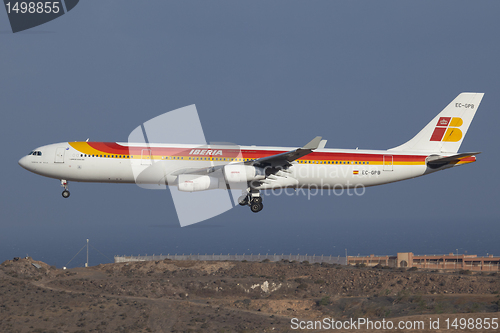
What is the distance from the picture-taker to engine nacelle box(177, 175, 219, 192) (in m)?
32.9

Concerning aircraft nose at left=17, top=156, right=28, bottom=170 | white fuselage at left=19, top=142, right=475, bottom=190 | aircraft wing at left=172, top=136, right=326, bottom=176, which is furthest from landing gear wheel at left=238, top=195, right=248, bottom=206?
aircraft nose at left=17, top=156, right=28, bottom=170

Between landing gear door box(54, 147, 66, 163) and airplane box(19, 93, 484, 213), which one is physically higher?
landing gear door box(54, 147, 66, 163)

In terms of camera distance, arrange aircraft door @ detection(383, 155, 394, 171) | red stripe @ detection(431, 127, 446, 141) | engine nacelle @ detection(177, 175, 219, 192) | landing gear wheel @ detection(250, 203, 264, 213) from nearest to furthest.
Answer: engine nacelle @ detection(177, 175, 219, 192)
landing gear wheel @ detection(250, 203, 264, 213)
aircraft door @ detection(383, 155, 394, 171)
red stripe @ detection(431, 127, 446, 141)

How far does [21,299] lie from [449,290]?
39421mm

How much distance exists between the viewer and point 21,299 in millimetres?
43188

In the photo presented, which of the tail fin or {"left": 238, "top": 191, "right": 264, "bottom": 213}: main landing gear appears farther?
the tail fin

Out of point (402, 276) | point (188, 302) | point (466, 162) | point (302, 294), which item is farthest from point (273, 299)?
point (466, 162)

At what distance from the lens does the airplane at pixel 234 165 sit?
33906 mm

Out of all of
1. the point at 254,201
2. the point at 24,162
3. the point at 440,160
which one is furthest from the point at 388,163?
the point at 24,162

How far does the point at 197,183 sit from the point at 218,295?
21.2m

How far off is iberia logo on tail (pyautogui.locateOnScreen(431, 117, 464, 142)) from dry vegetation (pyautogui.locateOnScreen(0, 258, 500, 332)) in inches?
503

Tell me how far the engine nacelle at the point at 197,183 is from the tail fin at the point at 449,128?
1541 centimetres

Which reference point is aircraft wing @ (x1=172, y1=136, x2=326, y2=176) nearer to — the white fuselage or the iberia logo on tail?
the white fuselage

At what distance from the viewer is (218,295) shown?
50.6 metres
